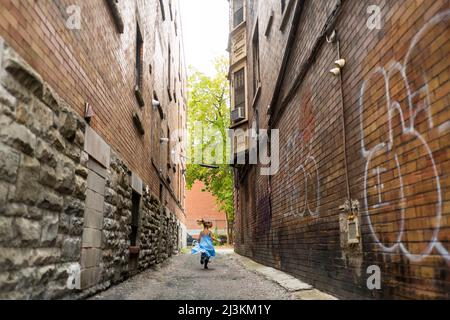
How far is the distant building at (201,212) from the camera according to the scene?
139 feet

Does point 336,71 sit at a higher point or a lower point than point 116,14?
lower

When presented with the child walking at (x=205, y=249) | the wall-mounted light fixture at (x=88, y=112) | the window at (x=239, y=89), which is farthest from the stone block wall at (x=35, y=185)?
the window at (x=239, y=89)

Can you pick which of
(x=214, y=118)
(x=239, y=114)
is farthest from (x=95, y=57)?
(x=214, y=118)

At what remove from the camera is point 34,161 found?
3.56 m

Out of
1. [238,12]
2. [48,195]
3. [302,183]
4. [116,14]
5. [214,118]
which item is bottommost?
[48,195]

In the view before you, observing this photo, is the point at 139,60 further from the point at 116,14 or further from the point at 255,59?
the point at 255,59

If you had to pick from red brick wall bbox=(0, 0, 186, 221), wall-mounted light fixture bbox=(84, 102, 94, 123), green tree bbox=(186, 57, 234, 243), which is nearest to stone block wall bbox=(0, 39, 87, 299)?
red brick wall bbox=(0, 0, 186, 221)

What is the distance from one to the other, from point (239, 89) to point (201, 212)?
27.7 m

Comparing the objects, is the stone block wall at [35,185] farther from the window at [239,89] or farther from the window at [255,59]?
the window at [239,89]

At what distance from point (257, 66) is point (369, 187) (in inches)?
399

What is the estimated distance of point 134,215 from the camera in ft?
29.3

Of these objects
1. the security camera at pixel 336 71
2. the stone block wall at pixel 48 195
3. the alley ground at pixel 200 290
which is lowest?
the alley ground at pixel 200 290

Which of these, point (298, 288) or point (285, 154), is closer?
point (298, 288)
